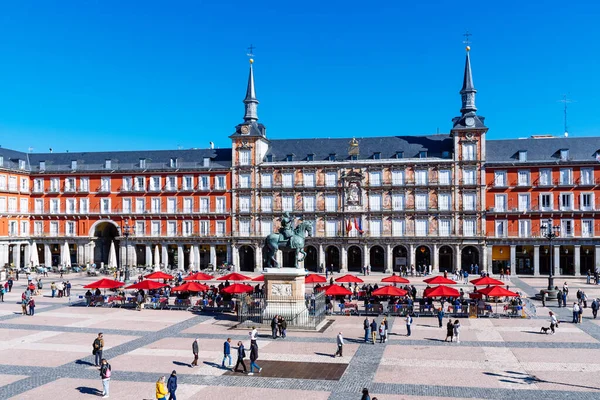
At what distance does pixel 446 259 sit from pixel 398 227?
7541mm

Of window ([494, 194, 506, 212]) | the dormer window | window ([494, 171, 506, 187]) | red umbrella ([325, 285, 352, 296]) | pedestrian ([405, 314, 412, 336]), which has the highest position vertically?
the dormer window

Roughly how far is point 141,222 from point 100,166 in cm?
1042

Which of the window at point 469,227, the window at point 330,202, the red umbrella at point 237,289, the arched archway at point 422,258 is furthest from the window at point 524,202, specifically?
the red umbrella at point 237,289

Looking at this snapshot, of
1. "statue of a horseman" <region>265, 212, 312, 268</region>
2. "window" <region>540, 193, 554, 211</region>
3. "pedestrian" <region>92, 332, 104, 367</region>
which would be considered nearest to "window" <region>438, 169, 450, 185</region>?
"window" <region>540, 193, 554, 211</region>

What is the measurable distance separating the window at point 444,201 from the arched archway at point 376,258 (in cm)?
971

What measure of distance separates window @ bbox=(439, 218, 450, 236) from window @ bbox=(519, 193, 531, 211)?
8.76 metres

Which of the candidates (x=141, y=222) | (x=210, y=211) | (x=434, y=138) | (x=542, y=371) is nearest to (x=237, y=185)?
(x=210, y=211)

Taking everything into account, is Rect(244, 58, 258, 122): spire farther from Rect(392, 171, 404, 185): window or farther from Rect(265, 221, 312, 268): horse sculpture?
Rect(265, 221, 312, 268): horse sculpture

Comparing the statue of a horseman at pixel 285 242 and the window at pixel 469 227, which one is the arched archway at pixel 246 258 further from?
the statue of a horseman at pixel 285 242

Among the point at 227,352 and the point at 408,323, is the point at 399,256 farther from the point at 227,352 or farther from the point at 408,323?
the point at 227,352

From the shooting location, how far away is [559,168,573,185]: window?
223 ft

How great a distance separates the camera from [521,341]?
29438mm

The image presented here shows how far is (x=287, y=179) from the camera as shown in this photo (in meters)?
74.0

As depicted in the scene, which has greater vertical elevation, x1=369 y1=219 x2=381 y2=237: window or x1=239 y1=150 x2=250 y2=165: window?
x1=239 y1=150 x2=250 y2=165: window
